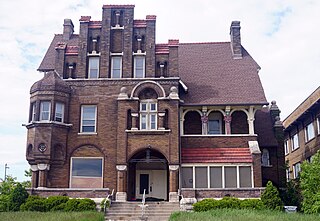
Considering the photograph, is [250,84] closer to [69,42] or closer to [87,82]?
[87,82]

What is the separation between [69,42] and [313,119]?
63.9 ft

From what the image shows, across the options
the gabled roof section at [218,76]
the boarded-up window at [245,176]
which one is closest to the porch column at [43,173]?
the gabled roof section at [218,76]

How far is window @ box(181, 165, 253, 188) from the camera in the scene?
1159 inches

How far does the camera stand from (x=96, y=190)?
27844 millimetres

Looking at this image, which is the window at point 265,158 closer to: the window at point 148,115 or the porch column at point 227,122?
the porch column at point 227,122

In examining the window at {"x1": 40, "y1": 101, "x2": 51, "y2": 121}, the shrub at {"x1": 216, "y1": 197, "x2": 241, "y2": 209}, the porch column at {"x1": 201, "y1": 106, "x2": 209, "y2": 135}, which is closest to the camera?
the shrub at {"x1": 216, "y1": 197, "x2": 241, "y2": 209}

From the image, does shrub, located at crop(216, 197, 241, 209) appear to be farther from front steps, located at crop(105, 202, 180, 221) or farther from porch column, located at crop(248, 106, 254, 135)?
porch column, located at crop(248, 106, 254, 135)

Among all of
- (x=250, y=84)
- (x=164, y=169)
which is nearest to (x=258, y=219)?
(x=164, y=169)

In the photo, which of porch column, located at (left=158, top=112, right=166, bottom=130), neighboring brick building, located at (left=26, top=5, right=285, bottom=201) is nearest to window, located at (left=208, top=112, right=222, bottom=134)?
neighboring brick building, located at (left=26, top=5, right=285, bottom=201)

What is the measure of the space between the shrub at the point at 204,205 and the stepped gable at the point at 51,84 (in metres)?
11.5

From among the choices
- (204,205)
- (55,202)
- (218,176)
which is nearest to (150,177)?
(218,176)

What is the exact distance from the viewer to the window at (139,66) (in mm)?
31781

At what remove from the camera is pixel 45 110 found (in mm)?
30125

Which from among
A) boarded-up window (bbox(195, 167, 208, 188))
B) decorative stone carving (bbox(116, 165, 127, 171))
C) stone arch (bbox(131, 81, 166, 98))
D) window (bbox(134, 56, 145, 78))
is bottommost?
boarded-up window (bbox(195, 167, 208, 188))
